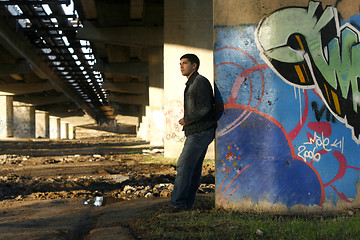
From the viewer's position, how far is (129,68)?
31.8 meters

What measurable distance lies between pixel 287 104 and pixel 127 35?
1760 cm

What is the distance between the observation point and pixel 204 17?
46.9 ft

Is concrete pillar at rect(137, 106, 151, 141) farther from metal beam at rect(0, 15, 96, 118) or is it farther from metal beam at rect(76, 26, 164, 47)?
metal beam at rect(76, 26, 164, 47)

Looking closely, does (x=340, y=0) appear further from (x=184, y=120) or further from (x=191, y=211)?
(x=191, y=211)

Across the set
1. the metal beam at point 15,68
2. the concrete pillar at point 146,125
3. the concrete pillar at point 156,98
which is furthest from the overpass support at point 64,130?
the concrete pillar at point 156,98

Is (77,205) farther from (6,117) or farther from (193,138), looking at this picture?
(6,117)

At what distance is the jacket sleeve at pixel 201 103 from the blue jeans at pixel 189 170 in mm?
209

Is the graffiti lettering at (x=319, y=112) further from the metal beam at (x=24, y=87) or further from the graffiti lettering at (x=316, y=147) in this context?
the metal beam at (x=24, y=87)

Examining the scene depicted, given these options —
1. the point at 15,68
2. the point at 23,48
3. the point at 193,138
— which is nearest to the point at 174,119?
the point at 193,138

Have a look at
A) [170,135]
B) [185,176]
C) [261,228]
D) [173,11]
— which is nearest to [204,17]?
[173,11]

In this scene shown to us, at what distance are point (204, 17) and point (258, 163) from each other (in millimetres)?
10092

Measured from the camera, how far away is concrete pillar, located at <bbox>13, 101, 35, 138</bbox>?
50.5 m

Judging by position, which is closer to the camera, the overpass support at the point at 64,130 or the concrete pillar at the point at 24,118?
the concrete pillar at the point at 24,118

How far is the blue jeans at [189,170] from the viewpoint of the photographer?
16.3 ft
